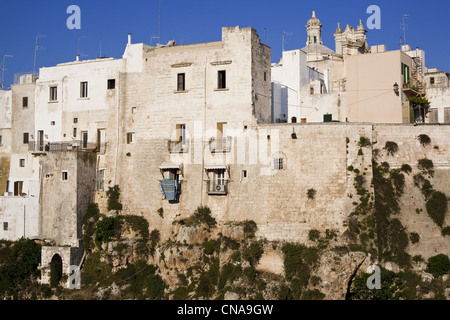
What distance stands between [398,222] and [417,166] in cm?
343

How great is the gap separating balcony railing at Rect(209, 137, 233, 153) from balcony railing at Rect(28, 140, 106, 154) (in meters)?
7.31

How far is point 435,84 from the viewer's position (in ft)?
167

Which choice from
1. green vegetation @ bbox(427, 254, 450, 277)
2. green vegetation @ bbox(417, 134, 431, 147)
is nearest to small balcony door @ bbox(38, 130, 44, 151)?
→ green vegetation @ bbox(417, 134, 431, 147)

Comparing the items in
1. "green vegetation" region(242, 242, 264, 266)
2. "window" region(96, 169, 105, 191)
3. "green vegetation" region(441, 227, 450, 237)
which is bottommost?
"green vegetation" region(242, 242, 264, 266)

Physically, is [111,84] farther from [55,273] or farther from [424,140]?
[424,140]

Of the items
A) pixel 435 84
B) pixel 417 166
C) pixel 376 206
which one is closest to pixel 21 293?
pixel 376 206

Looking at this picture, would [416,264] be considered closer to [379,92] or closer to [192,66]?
[379,92]

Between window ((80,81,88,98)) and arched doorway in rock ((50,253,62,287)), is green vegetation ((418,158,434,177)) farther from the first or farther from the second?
arched doorway in rock ((50,253,62,287))

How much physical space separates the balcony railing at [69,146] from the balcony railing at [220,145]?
24.0ft

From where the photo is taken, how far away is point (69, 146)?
43.1 m

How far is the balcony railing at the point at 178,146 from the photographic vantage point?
40.1 m

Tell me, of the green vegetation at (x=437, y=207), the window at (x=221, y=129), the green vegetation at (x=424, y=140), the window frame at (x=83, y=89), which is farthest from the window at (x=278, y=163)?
the window frame at (x=83, y=89)

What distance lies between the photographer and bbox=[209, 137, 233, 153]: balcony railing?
39.0 m

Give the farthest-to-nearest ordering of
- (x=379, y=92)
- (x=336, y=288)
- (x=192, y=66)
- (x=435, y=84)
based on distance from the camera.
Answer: (x=435, y=84)
(x=379, y=92)
(x=192, y=66)
(x=336, y=288)
